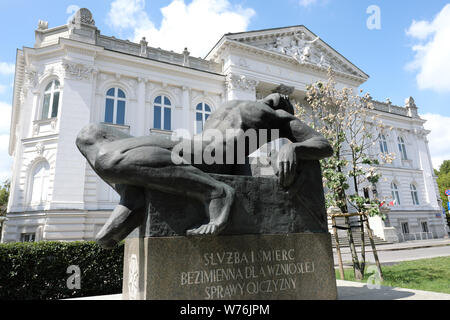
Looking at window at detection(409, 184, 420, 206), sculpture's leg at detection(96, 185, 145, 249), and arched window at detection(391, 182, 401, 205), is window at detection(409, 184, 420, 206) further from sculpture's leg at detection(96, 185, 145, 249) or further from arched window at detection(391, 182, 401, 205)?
sculpture's leg at detection(96, 185, 145, 249)

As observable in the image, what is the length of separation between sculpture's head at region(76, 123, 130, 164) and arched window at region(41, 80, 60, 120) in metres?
19.9

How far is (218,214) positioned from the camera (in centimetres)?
288

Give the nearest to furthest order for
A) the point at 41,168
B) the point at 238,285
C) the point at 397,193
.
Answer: the point at 238,285 < the point at 41,168 < the point at 397,193

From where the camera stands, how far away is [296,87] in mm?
28781

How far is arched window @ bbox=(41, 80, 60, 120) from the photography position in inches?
793

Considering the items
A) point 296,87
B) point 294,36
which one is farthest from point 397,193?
point 294,36

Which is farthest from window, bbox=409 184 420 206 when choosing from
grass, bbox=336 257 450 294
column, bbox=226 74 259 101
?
grass, bbox=336 257 450 294

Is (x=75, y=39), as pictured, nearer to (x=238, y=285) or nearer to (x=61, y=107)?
(x=61, y=107)

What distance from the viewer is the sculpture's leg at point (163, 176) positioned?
2777 millimetres

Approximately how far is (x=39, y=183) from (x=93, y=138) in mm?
19247

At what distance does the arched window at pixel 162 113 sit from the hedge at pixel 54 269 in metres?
15.1

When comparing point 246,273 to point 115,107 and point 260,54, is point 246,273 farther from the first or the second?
point 260,54
